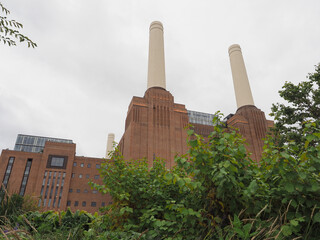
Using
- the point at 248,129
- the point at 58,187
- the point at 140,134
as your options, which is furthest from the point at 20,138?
the point at 248,129

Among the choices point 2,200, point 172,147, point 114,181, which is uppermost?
point 172,147

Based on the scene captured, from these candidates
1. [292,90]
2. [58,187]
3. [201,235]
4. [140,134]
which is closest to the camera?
[201,235]

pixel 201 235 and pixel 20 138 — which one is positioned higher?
pixel 20 138

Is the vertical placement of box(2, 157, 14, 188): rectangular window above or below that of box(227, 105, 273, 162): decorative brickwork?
below

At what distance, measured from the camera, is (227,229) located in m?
3.69

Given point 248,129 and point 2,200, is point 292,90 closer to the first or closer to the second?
point 2,200

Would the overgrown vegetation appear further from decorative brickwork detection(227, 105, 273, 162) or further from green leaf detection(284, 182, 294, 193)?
decorative brickwork detection(227, 105, 273, 162)

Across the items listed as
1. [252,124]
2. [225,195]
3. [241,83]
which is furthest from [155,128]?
[225,195]

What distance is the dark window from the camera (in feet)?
204

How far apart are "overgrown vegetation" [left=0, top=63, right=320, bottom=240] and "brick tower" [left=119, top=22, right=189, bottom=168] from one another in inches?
1807

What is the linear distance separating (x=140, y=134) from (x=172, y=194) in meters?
49.9

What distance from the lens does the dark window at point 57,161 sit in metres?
62.1

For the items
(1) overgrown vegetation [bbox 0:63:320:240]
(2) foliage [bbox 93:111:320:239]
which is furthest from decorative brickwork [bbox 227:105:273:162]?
(2) foliage [bbox 93:111:320:239]

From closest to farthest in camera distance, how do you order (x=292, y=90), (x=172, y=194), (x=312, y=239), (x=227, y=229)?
1. (x=312, y=239)
2. (x=227, y=229)
3. (x=172, y=194)
4. (x=292, y=90)
